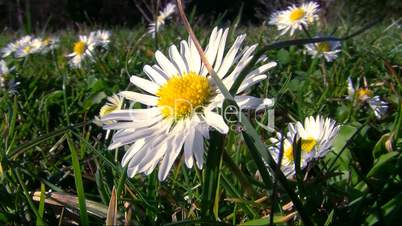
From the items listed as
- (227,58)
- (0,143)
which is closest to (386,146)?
(227,58)

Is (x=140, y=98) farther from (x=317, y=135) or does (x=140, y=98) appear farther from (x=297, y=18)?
(x=297, y=18)

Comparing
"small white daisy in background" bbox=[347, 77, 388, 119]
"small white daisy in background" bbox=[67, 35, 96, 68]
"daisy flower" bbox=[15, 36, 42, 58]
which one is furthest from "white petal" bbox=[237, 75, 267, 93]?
"daisy flower" bbox=[15, 36, 42, 58]

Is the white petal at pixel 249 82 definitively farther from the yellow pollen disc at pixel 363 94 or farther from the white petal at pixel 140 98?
the yellow pollen disc at pixel 363 94

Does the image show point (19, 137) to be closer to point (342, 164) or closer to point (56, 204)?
point (56, 204)

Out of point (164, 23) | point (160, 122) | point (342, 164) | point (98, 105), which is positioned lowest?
point (342, 164)

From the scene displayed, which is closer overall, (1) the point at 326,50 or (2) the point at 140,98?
(2) the point at 140,98

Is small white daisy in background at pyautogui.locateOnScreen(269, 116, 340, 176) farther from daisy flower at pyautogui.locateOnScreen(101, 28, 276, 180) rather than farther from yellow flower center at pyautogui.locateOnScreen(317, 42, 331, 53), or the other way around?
yellow flower center at pyautogui.locateOnScreen(317, 42, 331, 53)

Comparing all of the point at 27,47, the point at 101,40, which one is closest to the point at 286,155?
the point at 101,40

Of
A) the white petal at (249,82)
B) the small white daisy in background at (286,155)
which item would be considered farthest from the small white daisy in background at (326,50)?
the white petal at (249,82)
